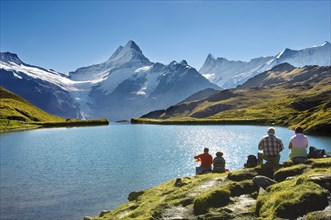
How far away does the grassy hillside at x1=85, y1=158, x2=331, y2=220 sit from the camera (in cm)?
1905

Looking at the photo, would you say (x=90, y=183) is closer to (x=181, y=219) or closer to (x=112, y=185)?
(x=112, y=185)

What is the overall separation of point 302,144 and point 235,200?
403 inches

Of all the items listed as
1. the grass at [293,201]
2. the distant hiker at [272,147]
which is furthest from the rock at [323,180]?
the distant hiker at [272,147]

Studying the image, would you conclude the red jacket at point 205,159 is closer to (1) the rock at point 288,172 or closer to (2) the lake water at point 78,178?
(2) the lake water at point 78,178

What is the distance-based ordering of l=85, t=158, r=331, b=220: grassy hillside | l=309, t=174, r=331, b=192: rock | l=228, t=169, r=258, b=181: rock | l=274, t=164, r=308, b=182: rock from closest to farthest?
l=85, t=158, r=331, b=220: grassy hillside
l=309, t=174, r=331, b=192: rock
l=274, t=164, r=308, b=182: rock
l=228, t=169, r=258, b=181: rock

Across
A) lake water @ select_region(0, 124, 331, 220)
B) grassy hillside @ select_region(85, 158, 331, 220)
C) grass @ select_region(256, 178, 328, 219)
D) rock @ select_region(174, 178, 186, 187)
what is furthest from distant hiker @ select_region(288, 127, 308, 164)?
lake water @ select_region(0, 124, 331, 220)

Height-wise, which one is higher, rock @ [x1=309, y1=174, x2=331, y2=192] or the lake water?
rock @ [x1=309, y1=174, x2=331, y2=192]

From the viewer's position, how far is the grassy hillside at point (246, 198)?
19047mm

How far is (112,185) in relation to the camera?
46.6 m

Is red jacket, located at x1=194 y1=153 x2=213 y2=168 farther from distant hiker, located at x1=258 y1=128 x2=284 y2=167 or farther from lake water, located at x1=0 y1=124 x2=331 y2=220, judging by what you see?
lake water, located at x1=0 y1=124 x2=331 y2=220

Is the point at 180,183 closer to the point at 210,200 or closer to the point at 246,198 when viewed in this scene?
the point at 210,200

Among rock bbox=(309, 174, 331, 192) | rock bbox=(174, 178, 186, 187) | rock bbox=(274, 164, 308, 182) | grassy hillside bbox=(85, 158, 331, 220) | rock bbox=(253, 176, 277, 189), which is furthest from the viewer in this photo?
rock bbox=(174, 178, 186, 187)

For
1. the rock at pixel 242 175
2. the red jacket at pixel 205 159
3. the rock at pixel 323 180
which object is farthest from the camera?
the red jacket at pixel 205 159

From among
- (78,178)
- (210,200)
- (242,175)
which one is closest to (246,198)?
(210,200)
